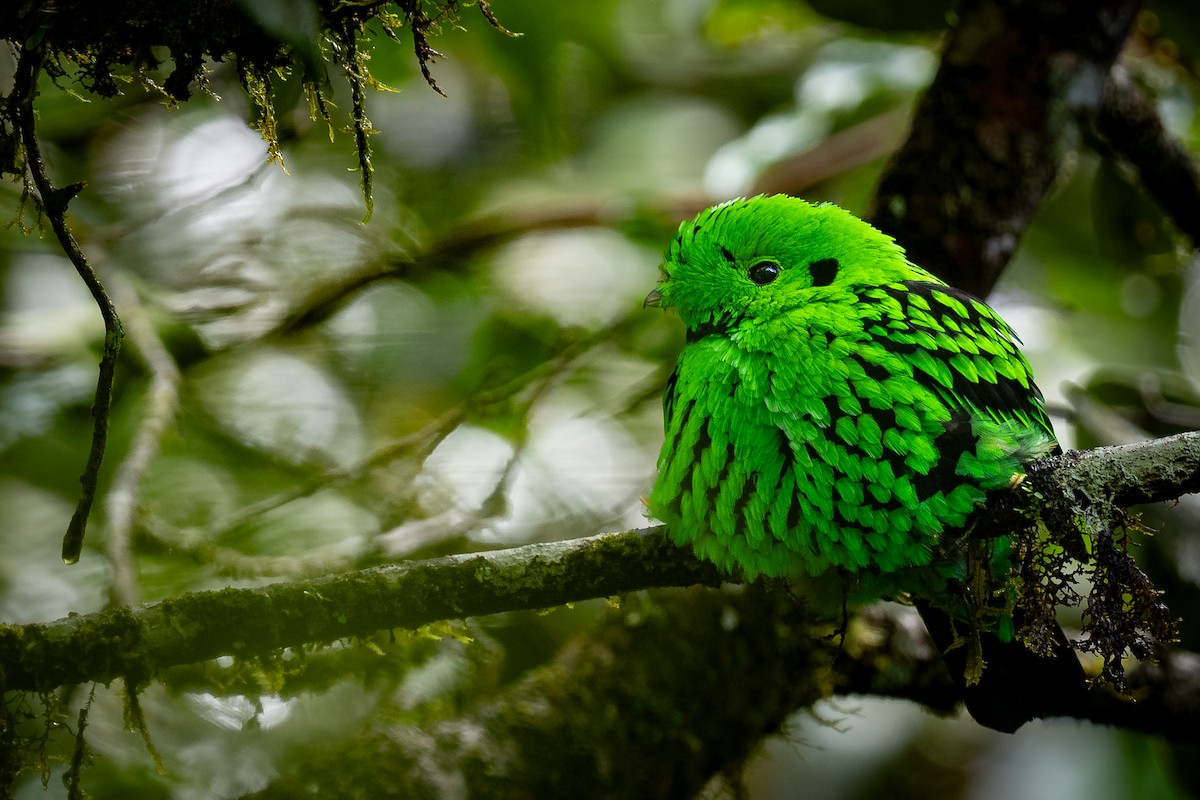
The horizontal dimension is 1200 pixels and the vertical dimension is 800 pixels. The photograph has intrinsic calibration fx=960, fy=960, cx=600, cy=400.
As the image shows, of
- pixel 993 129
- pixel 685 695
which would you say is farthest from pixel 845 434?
pixel 993 129

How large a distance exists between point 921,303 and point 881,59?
2540 millimetres

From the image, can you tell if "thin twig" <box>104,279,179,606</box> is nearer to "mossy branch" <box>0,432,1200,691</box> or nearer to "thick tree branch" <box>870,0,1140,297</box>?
"mossy branch" <box>0,432,1200,691</box>

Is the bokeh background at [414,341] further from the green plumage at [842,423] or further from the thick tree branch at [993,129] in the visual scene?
the green plumage at [842,423]

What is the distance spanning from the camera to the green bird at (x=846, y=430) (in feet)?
7.92

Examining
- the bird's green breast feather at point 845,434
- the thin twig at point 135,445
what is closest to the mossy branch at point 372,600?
the bird's green breast feather at point 845,434

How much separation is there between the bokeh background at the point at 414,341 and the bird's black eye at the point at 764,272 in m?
1.22

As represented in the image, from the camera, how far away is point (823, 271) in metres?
2.98

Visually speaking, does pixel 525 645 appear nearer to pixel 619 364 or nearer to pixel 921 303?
pixel 619 364

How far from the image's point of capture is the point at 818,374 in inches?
101

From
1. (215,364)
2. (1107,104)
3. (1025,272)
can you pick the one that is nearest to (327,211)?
(215,364)

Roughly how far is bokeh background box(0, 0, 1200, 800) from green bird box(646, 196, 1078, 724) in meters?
1.29

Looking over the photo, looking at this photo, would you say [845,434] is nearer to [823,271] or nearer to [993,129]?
[823,271]

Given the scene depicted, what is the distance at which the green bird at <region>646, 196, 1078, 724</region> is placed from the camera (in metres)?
2.41

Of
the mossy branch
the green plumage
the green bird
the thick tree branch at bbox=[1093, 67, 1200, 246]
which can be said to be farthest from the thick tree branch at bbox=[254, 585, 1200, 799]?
the thick tree branch at bbox=[1093, 67, 1200, 246]
